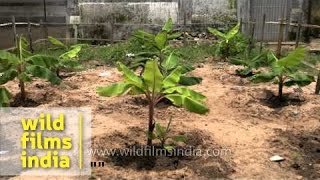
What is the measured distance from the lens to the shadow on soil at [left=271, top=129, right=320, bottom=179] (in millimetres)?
Answer: 4014

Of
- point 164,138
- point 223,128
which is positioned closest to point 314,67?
point 223,128

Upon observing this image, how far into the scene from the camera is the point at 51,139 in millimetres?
4418

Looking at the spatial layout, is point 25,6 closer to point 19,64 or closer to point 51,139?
point 19,64

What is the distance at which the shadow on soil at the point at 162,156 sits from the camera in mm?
3945

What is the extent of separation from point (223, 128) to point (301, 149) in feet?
3.25

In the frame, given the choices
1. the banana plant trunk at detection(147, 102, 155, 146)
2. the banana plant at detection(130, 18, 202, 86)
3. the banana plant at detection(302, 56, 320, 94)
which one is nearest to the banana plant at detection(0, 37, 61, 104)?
the banana plant at detection(130, 18, 202, 86)

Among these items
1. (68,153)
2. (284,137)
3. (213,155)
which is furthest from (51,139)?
(284,137)

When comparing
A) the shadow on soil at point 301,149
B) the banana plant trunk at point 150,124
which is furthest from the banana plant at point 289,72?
the banana plant trunk at point 150,124

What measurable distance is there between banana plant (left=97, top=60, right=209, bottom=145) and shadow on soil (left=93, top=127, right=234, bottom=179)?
7.8 inches

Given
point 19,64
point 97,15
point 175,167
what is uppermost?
point 97,15

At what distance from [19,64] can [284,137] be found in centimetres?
376

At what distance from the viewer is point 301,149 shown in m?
4.47

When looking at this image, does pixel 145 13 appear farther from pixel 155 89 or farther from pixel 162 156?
pixel 162 156

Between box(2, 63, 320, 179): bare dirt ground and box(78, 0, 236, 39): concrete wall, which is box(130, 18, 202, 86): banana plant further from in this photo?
box(78, 0, 236, 39): concrete wall
